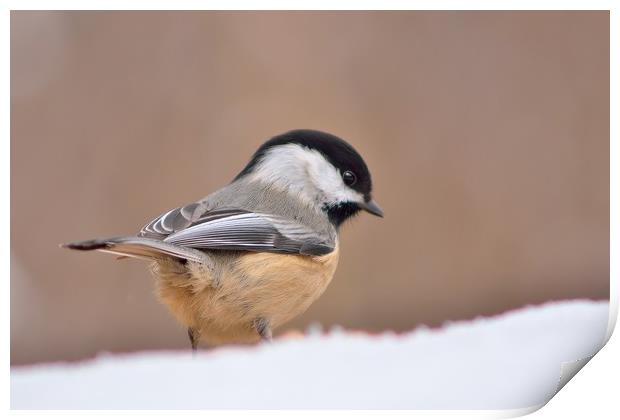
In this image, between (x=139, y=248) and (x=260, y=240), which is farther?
(x=260, y=240)

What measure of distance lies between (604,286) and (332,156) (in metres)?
0.40

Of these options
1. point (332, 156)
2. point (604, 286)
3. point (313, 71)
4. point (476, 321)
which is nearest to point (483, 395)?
point (476, 321)

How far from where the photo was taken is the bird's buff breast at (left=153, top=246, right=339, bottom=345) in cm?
127

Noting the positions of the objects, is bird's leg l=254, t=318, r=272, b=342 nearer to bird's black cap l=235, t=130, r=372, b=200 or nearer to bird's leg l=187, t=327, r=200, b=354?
bird's leg l=187, t=327, r=200, b=354

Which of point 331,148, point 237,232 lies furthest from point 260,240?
point 331,148

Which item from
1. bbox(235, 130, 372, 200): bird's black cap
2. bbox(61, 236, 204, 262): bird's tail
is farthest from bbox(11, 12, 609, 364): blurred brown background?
bbox(61, 236, 204, 262): bird's tail

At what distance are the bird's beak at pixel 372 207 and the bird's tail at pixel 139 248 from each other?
27cm

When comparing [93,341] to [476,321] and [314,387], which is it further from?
[476,321]

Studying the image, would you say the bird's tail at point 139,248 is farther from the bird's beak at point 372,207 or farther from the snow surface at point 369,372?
the bird's beak at point 372,207

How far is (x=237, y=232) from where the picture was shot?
50.5 inches

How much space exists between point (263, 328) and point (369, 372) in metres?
0.16

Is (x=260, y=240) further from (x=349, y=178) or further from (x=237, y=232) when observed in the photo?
(x=349, y=178)

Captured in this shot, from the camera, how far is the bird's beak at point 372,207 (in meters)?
1.40

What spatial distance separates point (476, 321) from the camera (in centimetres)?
130
